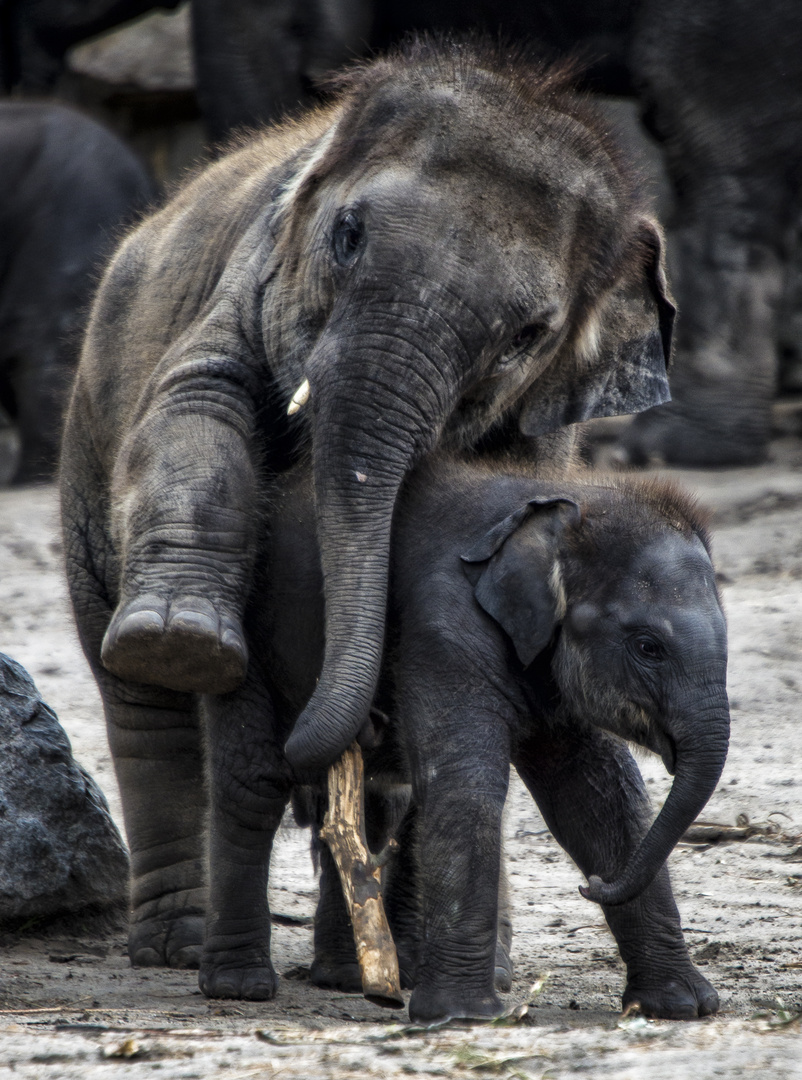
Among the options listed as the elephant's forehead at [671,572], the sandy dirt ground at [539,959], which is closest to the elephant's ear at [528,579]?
the elephant's forehead at [671,572]

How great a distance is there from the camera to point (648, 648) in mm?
3672

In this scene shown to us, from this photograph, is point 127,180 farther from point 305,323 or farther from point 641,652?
point 641,652

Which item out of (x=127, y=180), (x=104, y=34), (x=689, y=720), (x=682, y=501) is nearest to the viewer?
(x=689, y=720)

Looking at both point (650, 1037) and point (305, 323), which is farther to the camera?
point (305, 323)

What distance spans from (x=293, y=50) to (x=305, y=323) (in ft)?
21.7

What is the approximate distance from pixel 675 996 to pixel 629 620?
0.85m

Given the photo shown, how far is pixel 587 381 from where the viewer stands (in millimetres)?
4488

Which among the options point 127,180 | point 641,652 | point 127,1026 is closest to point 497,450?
point 641,652

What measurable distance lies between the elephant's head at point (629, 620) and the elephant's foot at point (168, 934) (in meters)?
1.36

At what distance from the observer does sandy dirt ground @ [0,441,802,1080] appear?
2.89m

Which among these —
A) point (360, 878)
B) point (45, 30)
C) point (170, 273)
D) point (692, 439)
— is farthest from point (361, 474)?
point (45, 30)

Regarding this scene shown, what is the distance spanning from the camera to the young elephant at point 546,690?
3.59 metres

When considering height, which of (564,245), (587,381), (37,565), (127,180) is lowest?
(37,565)

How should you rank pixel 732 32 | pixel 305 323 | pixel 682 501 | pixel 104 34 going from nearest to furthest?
pixel 682 501
pixel 305 323
pixel 732 32
pixel 104 34
